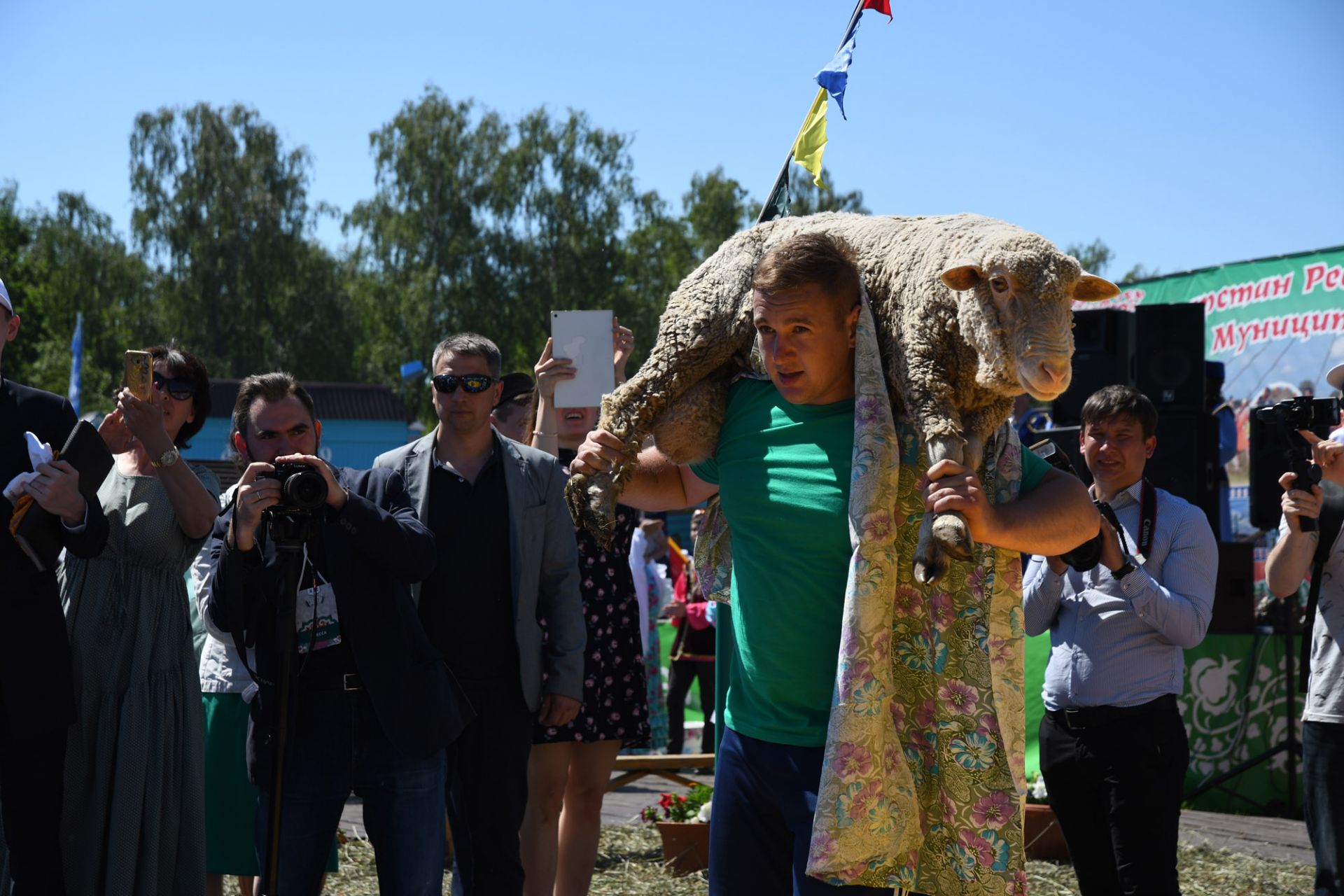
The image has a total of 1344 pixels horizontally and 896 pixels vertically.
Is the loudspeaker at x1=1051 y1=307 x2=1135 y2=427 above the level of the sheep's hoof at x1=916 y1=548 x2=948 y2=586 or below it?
above

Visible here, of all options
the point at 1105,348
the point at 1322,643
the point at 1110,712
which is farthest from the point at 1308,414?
the point at 1105,348

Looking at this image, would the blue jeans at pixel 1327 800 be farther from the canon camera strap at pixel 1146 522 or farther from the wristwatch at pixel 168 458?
the wristwatch at pixel 168 458

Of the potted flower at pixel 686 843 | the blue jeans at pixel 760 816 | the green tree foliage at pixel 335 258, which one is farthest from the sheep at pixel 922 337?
the green tree foliage at pixel 335 258

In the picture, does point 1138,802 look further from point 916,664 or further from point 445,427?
point 445,427

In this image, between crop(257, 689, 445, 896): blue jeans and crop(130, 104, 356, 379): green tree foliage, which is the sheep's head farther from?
crop(130, 104, 356, 379): green tree foliage

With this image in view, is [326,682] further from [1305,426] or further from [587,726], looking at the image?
[1305,426]

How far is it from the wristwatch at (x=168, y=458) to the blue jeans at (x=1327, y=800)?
381 cm

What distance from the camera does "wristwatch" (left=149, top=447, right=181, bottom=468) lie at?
4.03m

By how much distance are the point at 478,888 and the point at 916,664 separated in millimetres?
2161

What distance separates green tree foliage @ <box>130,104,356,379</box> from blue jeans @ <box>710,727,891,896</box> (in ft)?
112

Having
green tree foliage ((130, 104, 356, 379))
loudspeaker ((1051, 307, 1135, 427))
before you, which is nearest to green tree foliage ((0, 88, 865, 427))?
green tree foliage ((130, 104, 356, 379))

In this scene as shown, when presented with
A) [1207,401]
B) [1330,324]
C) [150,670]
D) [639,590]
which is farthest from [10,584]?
[1330,324]

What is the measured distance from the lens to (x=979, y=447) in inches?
93.0

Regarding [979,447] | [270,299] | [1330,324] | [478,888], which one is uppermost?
[270,299]
